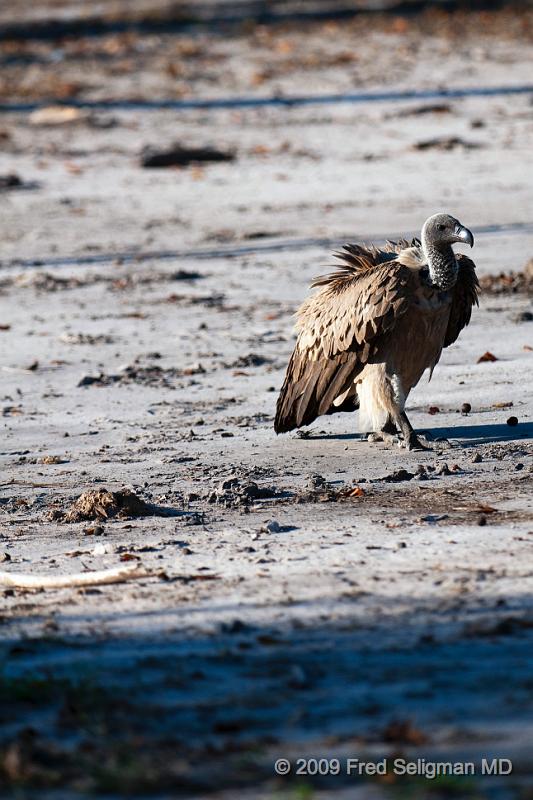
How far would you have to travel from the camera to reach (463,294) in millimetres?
8422

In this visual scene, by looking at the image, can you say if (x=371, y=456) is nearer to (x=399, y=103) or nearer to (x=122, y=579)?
(x=122, y=579)

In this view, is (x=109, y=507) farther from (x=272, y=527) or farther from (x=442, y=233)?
(x=442, y=233)

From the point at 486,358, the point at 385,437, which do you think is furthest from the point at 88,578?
the point at 486,358

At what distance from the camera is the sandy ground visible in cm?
421

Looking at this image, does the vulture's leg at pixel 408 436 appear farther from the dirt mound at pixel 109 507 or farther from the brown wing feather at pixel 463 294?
the dirt mound at pixel 109 507

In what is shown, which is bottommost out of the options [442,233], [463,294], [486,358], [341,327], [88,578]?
[88,578]

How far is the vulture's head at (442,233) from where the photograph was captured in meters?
8.11

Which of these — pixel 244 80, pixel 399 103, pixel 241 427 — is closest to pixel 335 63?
pixel 244 80

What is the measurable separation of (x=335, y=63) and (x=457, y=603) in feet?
69.6

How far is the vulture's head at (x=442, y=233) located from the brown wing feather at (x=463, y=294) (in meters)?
0.21

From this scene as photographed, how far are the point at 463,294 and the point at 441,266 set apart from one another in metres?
0.41

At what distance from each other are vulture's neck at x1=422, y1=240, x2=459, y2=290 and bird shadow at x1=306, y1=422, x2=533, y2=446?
0.86 metres

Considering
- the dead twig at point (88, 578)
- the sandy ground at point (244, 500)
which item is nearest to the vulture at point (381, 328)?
the sandy ground at point (244, 500)

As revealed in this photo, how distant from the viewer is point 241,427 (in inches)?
353
